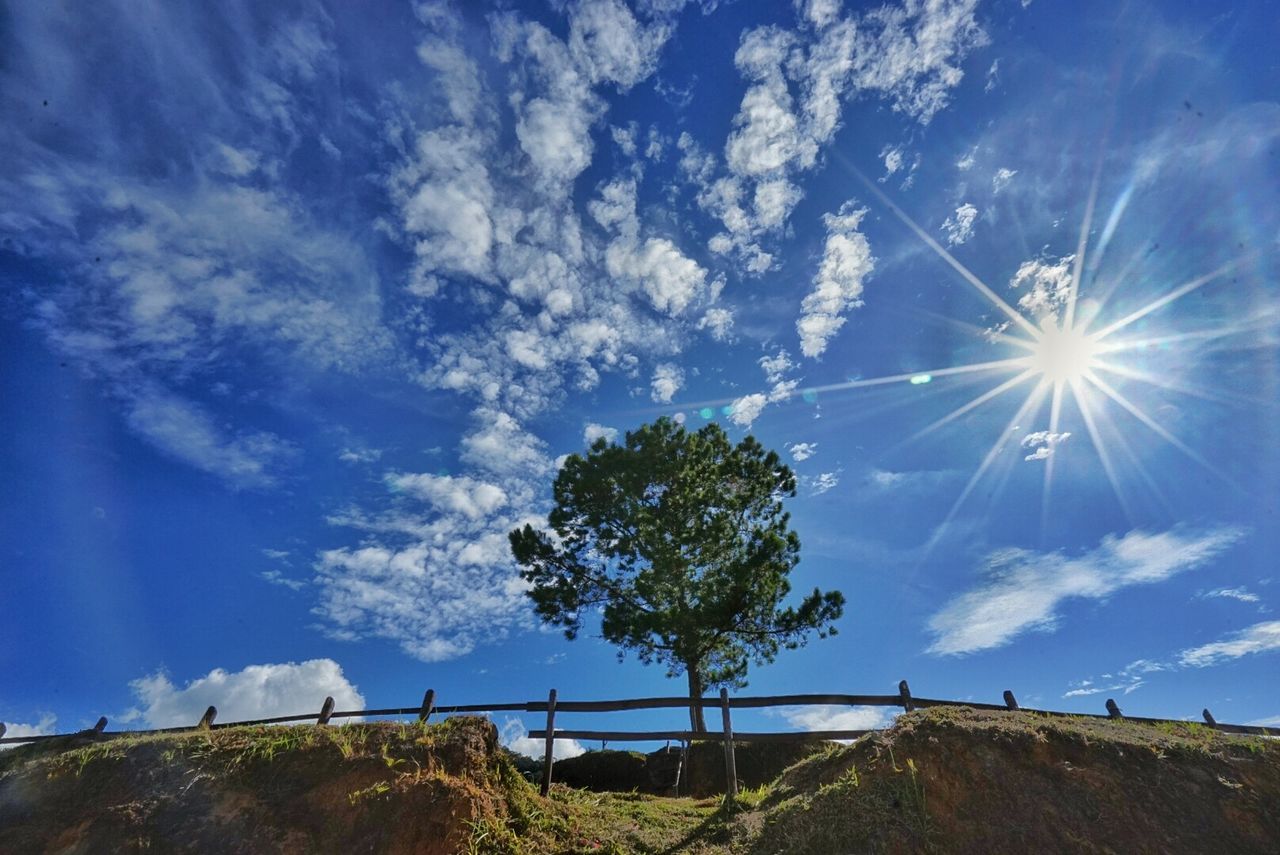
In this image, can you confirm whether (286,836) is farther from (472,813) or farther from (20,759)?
(20,759)

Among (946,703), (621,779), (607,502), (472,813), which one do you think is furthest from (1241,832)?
(607,502)

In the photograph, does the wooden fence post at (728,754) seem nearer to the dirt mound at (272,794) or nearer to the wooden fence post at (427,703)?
the dirt mound at (272,794)

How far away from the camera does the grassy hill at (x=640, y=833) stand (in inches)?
272

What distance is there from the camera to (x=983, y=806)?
23.3 feet

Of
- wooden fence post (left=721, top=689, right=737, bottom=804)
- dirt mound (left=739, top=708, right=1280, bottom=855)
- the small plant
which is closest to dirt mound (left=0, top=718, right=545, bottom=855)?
the small plant

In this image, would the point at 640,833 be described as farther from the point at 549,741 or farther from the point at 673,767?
the point at 673,767

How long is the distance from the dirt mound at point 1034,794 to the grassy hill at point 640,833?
0.06 ft

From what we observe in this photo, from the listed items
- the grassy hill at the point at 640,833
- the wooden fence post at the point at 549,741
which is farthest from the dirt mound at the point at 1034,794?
the wooden fence post at the point at 549,741

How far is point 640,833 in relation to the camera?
29.1ft

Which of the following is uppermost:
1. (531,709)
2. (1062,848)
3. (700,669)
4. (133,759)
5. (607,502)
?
(607,502)

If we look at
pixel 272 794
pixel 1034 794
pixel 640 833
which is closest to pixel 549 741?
pixel 640 833

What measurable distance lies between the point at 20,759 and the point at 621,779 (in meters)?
11.5

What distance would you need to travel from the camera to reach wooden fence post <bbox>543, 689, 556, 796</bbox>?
10.3m

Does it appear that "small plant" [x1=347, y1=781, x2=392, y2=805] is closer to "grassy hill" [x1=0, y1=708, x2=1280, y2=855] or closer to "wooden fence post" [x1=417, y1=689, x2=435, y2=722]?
"grassy hill" [x1=0, y1=708, x2=1280, y2=855]
